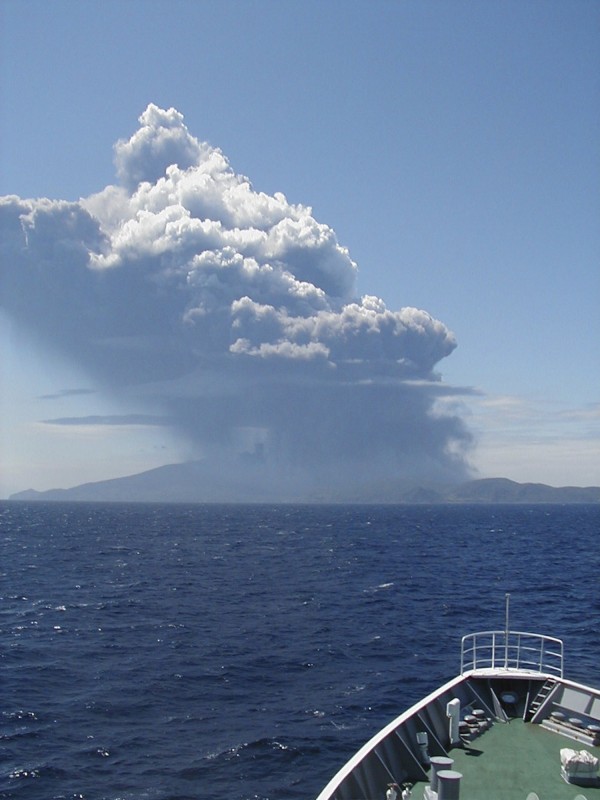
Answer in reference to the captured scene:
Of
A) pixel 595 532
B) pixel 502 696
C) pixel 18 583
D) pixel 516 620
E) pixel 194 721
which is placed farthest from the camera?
pixel 595 532

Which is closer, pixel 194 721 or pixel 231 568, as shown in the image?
pixel 194 721

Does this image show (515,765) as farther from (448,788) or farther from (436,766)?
(448,788)

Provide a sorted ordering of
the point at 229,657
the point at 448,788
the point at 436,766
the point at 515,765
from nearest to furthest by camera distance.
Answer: the point at 448,788, the point at 436,766, the point at 515,765, the point at 229,657

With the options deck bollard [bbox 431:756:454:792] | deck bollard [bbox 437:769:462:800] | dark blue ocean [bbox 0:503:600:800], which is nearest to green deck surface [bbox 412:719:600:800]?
deck bollard [bbox 431:756:454:792]

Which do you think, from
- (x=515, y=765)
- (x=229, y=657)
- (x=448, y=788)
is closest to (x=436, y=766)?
(x=448, y=788)

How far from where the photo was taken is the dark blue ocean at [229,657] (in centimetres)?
2739

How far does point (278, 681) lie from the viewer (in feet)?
127

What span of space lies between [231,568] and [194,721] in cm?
6077

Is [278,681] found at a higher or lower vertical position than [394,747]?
lower

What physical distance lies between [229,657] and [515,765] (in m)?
29.0

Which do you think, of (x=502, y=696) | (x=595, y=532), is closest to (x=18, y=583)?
(x=502, y=696)

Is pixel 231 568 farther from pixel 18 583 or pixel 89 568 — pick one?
pixel 18 583

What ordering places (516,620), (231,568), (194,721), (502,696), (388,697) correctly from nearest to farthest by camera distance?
(502,696) → (194,721) → (388,697) → (516,620) → (231,568)

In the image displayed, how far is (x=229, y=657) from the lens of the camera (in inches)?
1725
